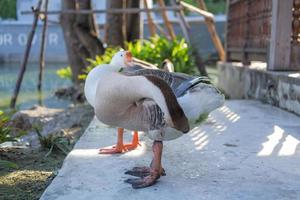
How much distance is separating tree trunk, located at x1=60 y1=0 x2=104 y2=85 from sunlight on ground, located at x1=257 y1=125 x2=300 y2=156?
22.9ft

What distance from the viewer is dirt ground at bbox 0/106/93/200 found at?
9.70 ft

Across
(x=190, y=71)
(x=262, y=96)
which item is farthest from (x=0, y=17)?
(x=262, y=96)

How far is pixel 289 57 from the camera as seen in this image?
19.6 feet

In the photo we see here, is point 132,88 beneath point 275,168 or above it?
above

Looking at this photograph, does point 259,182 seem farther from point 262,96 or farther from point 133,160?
point 262,96

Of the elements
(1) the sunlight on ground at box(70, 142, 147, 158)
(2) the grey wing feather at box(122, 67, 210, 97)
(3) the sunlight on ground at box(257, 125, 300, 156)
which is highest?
(2) the grey wing feather at box(122, 67, 210, 97)

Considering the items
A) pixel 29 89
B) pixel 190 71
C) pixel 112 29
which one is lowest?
pixel 29 89

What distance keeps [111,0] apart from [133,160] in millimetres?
7870

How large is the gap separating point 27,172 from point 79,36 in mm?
7648

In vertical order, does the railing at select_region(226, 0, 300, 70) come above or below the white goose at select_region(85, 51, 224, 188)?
above

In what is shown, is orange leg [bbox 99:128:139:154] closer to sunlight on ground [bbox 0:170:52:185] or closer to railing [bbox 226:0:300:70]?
sunlight on ground [bbox 0:170:52:185]

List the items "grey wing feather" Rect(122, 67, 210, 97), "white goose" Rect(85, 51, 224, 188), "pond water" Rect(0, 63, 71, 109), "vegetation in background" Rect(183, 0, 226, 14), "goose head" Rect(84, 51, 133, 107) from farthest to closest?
1. "vegetation in background" Rect(183, 0, 226, 14)
2. "pond water" Rect(0, 63, 71, 109)
3. "goose head" Rect(84, 51, 133, 107)
4. "grey wing feather" Rect(122, 67, 210, 97)
5. "white goose" Rect(85, 51, 224, 188)

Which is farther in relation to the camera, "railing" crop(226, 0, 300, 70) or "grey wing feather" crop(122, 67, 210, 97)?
"railing" crop(226, 0, 300, 70)

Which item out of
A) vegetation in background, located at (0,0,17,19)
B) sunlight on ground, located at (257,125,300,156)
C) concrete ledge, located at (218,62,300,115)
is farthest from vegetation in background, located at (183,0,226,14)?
sunlight on ground, located at (257,125,300,156)
